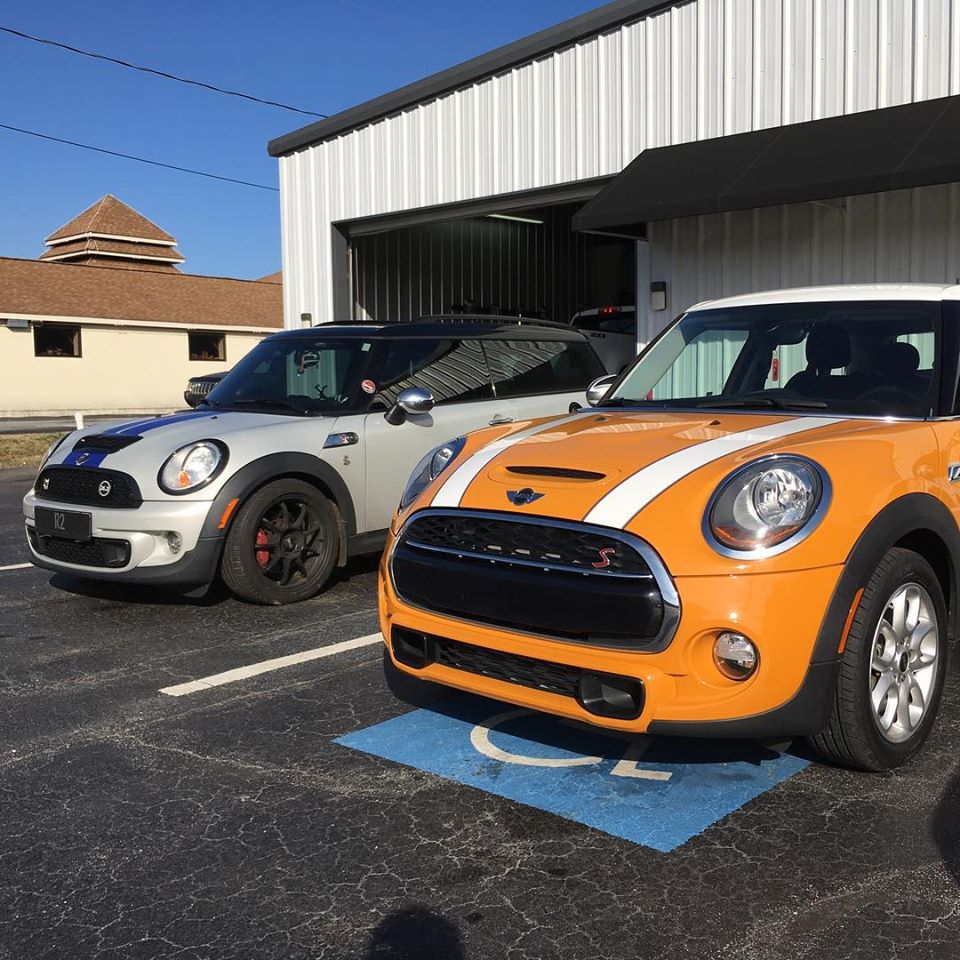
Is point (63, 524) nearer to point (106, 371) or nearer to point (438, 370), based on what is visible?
point (438, 370)

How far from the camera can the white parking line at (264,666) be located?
15.1 feet

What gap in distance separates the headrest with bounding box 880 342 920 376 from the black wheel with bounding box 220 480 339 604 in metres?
3.30

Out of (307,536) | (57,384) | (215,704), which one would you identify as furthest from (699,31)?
(57,384)

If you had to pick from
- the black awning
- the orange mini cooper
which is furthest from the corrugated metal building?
the orange mini cooper

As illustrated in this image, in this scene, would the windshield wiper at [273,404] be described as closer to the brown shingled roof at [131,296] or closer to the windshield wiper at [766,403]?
the windshield wiper at [766,403]

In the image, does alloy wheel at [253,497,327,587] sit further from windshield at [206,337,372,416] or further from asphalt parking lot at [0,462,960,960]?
asphalt parking lot at [0,462,960,960]

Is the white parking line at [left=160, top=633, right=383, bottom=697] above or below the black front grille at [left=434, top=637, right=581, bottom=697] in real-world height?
below

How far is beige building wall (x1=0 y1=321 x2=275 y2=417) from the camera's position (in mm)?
33156

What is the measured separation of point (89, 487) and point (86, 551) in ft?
1.16

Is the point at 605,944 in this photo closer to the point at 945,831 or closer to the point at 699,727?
the point at 699,727

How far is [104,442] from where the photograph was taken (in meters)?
6.10

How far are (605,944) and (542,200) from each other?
11601mm

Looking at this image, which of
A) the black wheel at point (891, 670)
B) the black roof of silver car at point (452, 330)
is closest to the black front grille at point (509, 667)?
the black wheel at point (891, 670)

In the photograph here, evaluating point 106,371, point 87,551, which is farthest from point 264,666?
point 106,371
